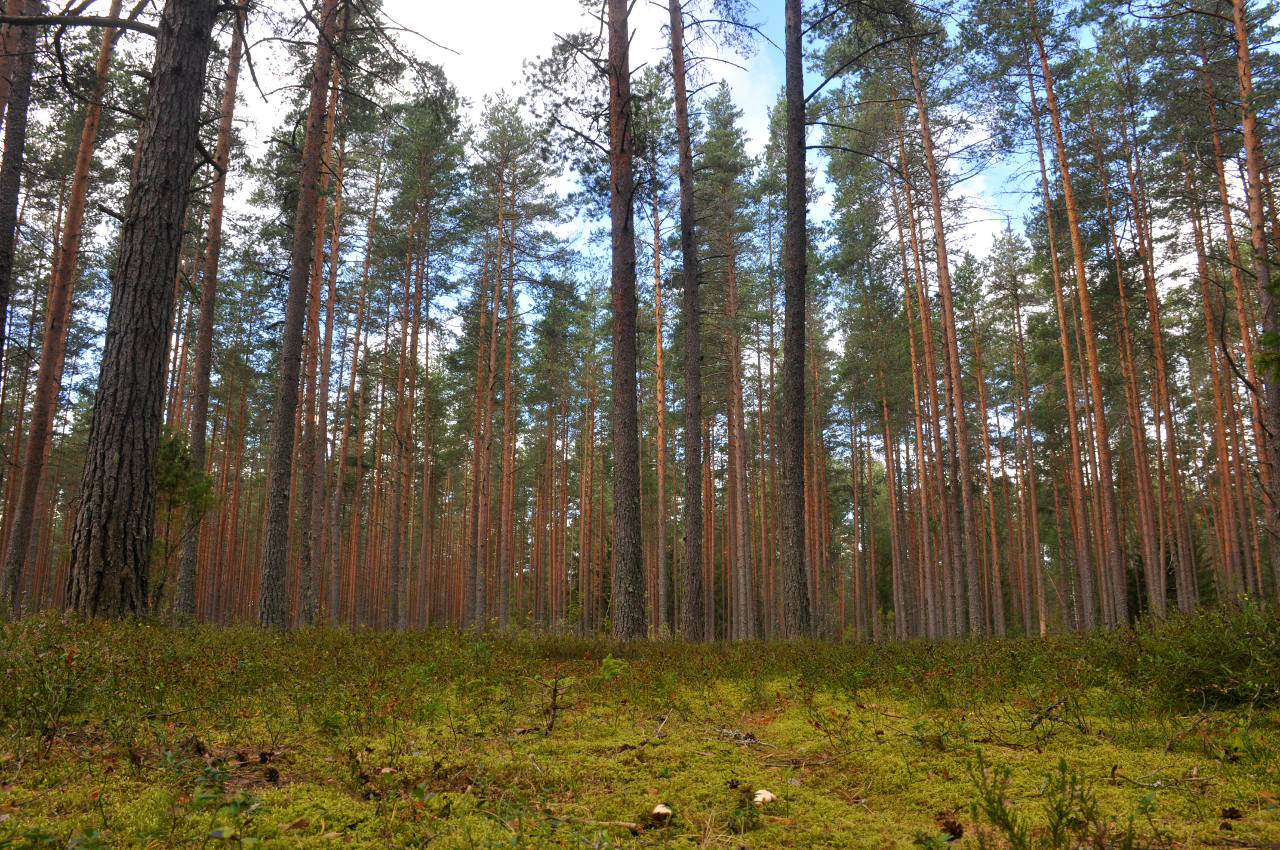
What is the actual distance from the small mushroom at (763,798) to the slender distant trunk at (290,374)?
9.59 meters

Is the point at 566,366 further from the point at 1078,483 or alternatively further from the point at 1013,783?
the point at 1013,783

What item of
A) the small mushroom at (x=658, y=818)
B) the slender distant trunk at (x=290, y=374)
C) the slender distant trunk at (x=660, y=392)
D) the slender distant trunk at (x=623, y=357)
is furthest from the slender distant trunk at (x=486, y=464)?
the small mushroom at (x=658, y=818)

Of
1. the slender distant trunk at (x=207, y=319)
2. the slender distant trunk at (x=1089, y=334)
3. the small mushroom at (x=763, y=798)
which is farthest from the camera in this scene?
the slender distant trunk at (x=1089, y=334)

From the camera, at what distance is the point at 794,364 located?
10.3m

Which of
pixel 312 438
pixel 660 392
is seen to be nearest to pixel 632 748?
pixel 312 438

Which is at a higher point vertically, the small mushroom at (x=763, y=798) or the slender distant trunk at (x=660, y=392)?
the slender distant trunk at (x=660, y=392)

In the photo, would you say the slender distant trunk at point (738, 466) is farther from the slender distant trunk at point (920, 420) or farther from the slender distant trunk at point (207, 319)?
the slender distant trunk at point (207, 319)

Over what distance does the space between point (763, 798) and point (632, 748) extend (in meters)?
1.06

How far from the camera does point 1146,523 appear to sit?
19031 millimetres

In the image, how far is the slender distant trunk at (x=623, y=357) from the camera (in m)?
9.46

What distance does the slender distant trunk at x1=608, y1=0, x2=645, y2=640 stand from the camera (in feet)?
31.0

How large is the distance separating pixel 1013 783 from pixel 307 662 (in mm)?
4943

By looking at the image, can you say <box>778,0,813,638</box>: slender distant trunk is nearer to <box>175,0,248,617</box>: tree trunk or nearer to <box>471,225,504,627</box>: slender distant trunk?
<box>175,0,248,617</box>: tree trunk

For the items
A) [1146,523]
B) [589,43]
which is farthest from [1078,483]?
[589,43]
